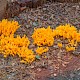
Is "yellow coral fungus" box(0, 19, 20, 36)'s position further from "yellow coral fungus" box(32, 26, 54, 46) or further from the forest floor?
"yellow coral fungus" box(32, 26, 54, 46)

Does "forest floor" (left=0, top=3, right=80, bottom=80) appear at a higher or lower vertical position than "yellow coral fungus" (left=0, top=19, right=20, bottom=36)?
lower

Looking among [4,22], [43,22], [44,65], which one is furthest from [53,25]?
[44,65]

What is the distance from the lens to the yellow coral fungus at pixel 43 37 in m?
4.90

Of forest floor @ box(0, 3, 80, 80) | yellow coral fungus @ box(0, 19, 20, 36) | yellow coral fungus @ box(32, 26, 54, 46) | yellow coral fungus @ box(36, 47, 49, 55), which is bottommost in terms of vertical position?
forest floor @ box(0, 3, 80, 80)

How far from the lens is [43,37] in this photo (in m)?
4.93

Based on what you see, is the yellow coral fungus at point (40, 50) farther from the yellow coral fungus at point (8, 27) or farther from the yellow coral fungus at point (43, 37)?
the yellow coral fungus at point (8, 27)

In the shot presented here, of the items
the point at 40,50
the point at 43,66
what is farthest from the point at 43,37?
the point at 43,66

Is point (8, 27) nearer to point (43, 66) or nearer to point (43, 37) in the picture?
point (43, 37)

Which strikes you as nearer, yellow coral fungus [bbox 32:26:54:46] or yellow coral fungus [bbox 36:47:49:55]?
yellow coral fungus [bbox 36:47:49:55]

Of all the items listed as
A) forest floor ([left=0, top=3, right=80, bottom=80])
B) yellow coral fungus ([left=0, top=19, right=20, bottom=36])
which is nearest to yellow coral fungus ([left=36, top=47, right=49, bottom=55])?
forest floor ([left=0, top=3, right=80, bottom=80])

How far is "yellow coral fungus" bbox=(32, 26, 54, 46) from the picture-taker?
490cm

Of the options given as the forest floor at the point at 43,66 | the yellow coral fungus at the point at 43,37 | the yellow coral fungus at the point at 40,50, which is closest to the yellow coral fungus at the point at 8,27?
the forest floor at the point at 43,66

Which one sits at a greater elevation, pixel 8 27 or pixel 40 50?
pixel 8 27

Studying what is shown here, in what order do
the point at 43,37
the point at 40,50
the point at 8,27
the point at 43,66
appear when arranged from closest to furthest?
the point at 43,66, the point at 40,50, the point at 43,37, the point at 8,27
